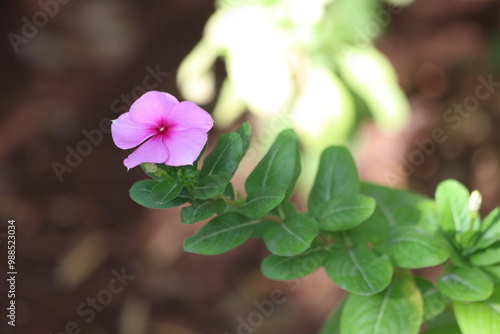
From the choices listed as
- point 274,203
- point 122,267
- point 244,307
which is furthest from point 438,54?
point 274,203

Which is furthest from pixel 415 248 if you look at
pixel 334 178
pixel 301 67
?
pixel 301 67

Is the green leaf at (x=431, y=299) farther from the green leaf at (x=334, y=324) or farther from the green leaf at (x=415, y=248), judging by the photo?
the green leaf at (x=334, y=324)

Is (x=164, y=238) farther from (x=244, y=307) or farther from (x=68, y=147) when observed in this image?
(x=68, y=147)

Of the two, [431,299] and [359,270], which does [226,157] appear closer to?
[359,270]

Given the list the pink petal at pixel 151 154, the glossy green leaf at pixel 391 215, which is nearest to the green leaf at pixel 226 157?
the pink petal at pixel 151 154

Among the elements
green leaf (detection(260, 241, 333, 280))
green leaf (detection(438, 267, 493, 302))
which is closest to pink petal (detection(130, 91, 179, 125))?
green leaf (detection(260, 241, 333, 280))

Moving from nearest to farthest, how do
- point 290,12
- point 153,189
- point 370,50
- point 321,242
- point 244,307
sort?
point 153,189
point 321,242
point 290,12
point 370,50
point 244,307
